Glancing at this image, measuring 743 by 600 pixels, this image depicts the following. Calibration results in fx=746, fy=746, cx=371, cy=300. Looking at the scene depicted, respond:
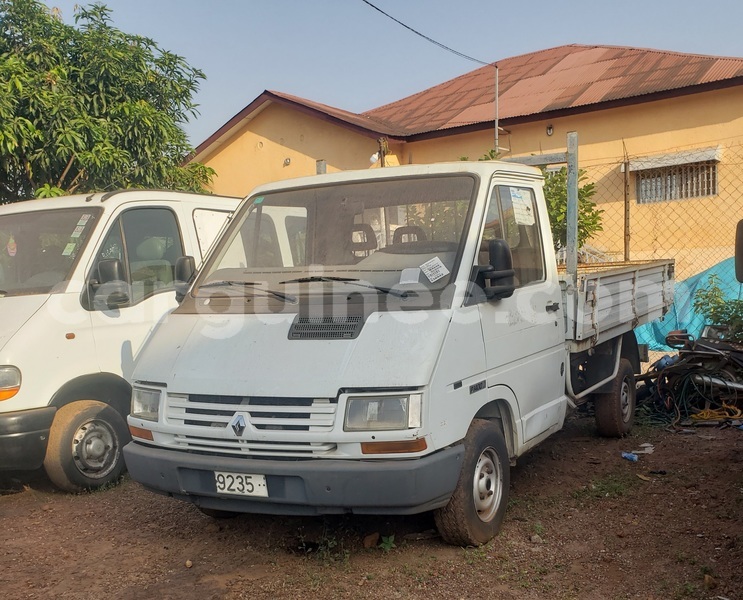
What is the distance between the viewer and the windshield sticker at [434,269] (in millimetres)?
4082

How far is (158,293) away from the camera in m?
5.91

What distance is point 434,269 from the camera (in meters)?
4.12

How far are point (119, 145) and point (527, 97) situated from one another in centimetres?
922

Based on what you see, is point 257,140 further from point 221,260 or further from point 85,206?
point 221,260

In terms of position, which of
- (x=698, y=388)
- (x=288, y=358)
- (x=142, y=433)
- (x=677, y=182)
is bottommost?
(x=698, y=388)

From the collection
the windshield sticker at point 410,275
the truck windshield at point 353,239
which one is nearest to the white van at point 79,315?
the truck windshield at point 353,239

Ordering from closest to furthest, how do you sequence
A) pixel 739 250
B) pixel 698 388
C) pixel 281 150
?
pixel 739 250 → pixel 698 388 → pixel 281 150

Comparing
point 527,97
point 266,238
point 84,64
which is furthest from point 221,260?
point 527,97

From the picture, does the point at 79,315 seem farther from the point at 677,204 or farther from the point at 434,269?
the point at 677,204

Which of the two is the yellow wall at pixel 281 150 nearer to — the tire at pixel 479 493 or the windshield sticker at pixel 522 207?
the windshield sticker at pixel 522 207

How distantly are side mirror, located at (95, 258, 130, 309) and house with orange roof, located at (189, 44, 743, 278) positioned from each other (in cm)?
676

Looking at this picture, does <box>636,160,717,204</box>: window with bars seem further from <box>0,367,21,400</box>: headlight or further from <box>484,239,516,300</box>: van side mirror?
<box>0,367,21,400</box>: headlight

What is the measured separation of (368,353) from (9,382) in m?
2.64

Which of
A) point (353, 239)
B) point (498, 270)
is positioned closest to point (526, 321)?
point (498, 270)
